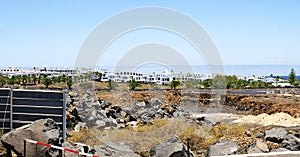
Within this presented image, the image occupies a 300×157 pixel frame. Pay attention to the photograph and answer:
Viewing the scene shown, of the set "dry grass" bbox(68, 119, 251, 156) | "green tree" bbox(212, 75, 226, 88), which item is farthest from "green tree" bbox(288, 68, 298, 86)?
"dry grass" bbox(68, 119, 251, 156)

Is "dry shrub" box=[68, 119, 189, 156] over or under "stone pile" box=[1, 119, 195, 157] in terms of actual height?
under

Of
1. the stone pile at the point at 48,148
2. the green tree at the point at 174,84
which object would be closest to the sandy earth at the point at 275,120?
the stone pile at the point at 48,148

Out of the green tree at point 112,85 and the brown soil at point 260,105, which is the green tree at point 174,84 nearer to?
the brown soil at point 260,105

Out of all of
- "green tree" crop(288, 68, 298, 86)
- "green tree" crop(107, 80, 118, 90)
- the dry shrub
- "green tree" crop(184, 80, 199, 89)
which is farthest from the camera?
"green tree" crop(288, 68, 298, 86)

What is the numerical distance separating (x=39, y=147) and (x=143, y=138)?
17.7ft

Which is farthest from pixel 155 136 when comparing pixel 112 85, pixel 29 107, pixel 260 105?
pixel 112 85

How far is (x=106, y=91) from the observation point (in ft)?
119

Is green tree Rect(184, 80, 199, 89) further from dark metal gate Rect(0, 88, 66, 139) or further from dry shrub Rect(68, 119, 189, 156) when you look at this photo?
dark metal gate Rect(0, 88, 66, 139)

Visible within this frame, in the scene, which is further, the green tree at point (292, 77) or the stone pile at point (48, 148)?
the green tree at point (292, 77)

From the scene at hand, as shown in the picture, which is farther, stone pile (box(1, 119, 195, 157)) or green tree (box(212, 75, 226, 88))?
green tree (box(212, 75, 226, 88))

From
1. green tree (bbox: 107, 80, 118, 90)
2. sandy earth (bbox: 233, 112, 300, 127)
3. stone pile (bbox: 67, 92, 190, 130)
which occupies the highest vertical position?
green tree (bbox: 107, 80, 118, 90)

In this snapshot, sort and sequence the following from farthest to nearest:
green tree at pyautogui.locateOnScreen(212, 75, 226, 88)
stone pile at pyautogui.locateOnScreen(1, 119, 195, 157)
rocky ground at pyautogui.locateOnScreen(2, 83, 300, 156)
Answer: green tree at pyautogui.locateOnScreen(212, 75, 226, 88), rocky ground at pyautogui.locateOnScreen(2, 83, 300, 156), stone pile at pyautogui.locateOnScreen(1, 119, 195, 157)

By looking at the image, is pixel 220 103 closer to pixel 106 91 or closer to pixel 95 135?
pixel 106 91

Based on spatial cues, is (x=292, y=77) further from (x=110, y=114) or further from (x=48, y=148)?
(x=48, y=148)
